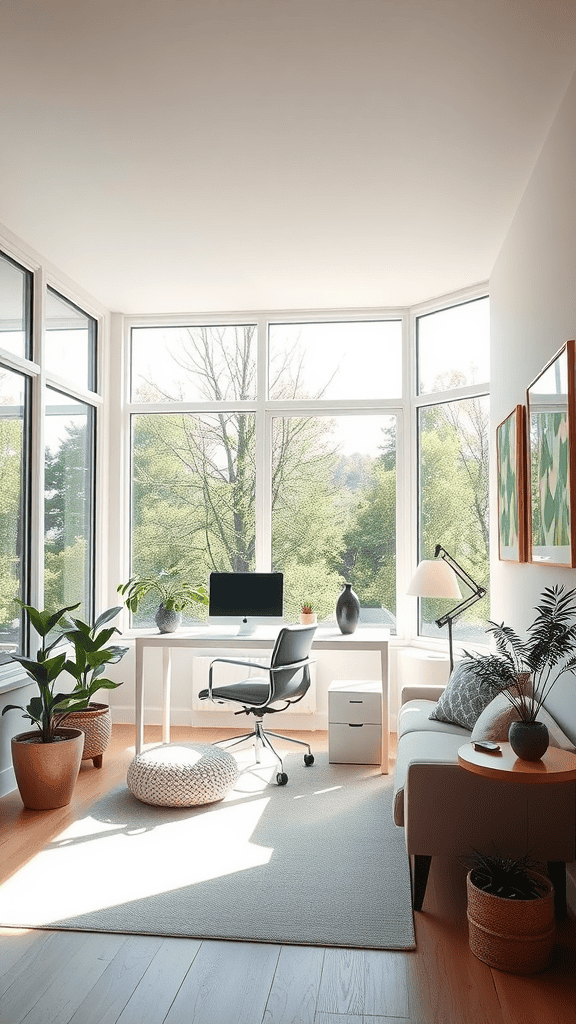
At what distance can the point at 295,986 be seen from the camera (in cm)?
236

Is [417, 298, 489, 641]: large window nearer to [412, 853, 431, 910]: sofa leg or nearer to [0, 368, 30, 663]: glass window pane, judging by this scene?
[412, 853, 431, 910]: sofa leg

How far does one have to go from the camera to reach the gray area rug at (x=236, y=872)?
2.74 m

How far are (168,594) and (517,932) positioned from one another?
337 cm

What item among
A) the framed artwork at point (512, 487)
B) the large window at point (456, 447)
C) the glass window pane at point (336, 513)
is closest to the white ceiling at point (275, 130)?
the large window at point (456, 447)

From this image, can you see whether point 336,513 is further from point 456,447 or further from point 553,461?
point 553,461

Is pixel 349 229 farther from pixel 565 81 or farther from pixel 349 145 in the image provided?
pixel 565 81

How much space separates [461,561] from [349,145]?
2989mm

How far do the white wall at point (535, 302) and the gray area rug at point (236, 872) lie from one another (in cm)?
82

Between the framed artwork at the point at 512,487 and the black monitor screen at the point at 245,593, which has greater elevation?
the framed artwork at the point at 512,487

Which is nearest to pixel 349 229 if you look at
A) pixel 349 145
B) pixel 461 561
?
pixel 349 145

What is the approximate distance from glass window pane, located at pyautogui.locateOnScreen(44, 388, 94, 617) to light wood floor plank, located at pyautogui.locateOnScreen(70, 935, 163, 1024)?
2.78 meters

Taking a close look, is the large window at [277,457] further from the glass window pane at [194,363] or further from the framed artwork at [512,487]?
the framed artwork at [512,487]

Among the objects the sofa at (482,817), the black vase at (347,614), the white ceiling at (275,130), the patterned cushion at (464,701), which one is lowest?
the sofa at (482,817)

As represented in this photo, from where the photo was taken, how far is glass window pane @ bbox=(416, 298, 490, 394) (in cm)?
546
